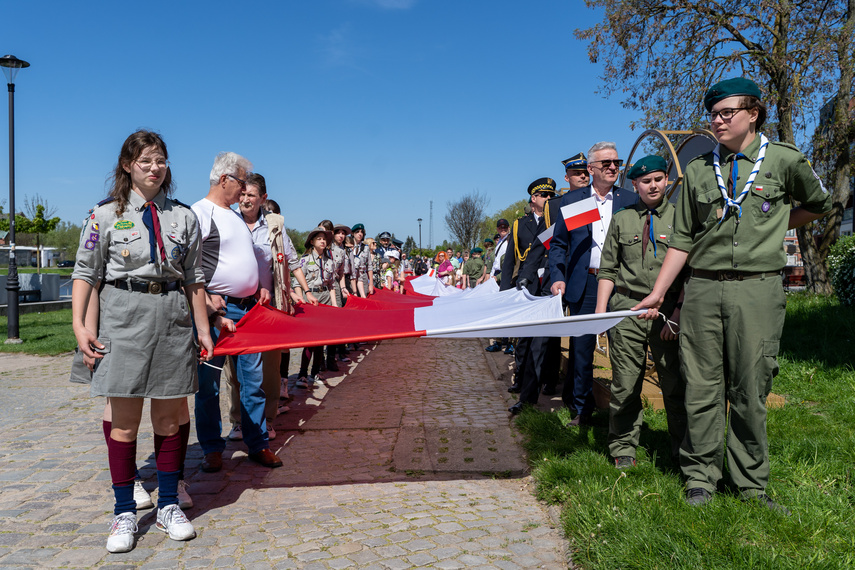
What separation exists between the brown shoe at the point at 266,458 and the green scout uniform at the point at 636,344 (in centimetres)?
239

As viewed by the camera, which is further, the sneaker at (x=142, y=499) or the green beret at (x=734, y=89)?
the sneaker at (x=142, y=499)

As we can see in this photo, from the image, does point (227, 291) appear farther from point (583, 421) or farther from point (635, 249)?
point (583, 421)

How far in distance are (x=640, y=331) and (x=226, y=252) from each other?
2.85 metres

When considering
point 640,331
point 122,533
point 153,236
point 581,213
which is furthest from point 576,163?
point 122,533

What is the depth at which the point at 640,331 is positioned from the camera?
4.11 m

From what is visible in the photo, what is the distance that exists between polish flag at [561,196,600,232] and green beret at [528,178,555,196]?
6.35 ft

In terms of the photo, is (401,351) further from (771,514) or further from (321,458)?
(771,514)

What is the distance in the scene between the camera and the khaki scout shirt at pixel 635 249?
13.3 feet

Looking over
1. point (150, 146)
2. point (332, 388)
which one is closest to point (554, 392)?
point (332, 388)

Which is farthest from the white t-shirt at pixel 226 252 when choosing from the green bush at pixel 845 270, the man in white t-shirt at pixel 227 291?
the green bush at pixel 845 270

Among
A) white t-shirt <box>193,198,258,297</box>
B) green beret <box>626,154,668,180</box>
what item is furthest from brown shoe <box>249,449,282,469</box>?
green beret <box>626,154,668,180</box>

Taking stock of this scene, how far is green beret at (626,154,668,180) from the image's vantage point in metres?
4.10

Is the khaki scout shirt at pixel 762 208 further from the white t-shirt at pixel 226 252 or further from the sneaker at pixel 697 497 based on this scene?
the white t-shirt at pixel 226 252

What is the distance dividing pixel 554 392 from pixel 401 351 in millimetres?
5310
